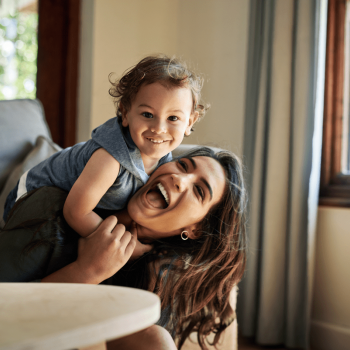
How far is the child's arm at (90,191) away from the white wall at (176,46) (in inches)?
54.9

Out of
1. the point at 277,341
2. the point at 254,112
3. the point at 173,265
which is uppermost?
the point at 254,112

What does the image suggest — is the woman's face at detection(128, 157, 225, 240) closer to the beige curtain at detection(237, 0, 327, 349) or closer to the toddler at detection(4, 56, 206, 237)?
the toddler at detection(4, 56, 206, 237)

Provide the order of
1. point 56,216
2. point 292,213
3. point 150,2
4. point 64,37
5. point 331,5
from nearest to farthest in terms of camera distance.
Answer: point 56,216, point 292,213, point 331,5, point 64,37, point 150,2

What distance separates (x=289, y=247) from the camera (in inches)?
79.0

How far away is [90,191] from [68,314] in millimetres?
500

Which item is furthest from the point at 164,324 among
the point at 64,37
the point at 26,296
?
the point at 64,37

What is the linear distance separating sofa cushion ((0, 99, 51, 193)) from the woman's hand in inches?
29.3

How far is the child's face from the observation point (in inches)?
37.4

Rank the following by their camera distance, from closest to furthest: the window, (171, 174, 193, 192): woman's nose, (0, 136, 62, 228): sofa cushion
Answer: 1. (171, 174, 193, 192): woman's nose
2. (0, 136, 62, 228): sofa cushion
3. the window

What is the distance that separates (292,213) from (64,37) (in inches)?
70.4

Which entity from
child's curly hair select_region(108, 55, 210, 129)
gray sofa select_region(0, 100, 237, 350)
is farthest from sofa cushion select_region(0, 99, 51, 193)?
child's curly hair select_region(108, 55, 210, 129)

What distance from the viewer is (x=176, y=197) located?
104 centimetres

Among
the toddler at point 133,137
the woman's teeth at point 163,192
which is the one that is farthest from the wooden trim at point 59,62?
the woman's teeth at point 163,192

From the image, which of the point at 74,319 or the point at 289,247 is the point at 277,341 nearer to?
the point at 289,247
